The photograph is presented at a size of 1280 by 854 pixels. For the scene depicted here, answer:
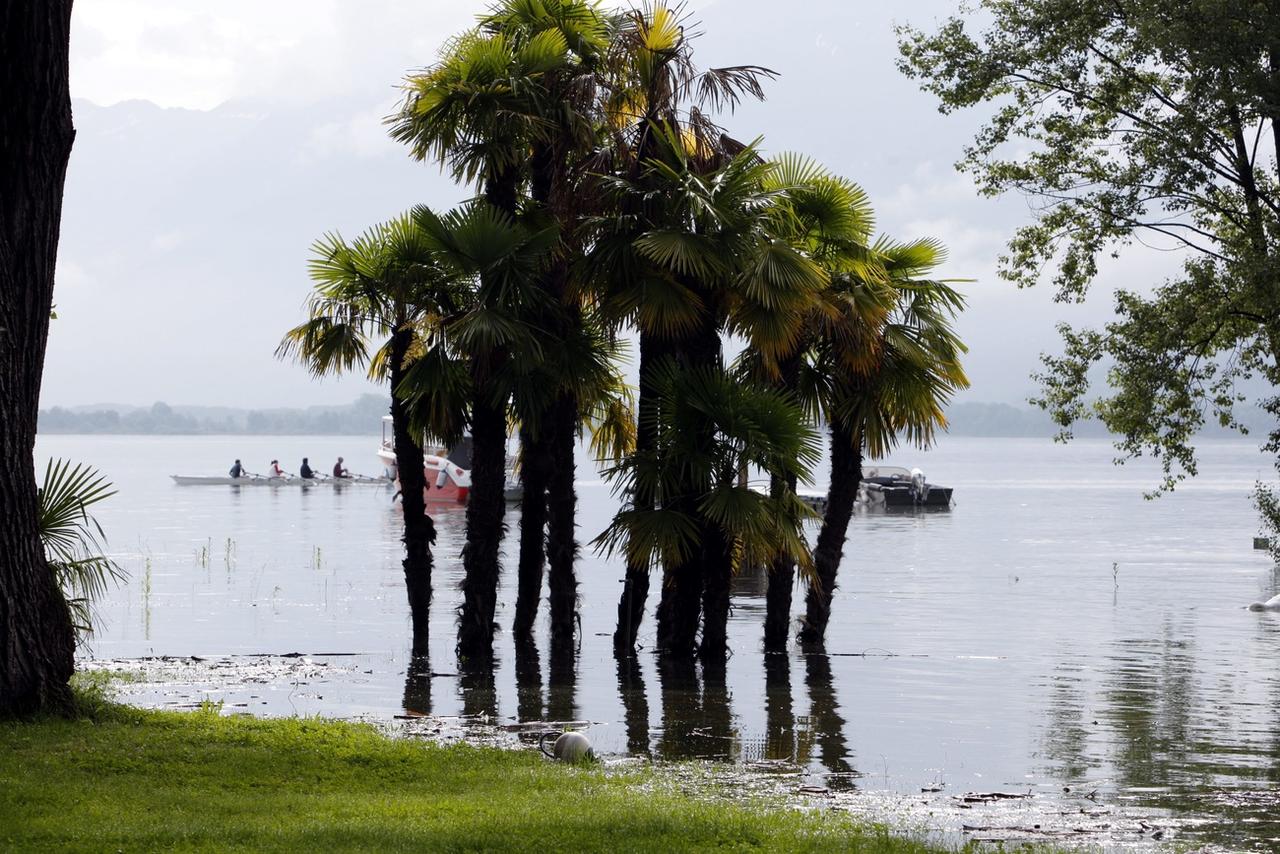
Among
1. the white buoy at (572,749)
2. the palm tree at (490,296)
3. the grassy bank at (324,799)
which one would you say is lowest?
the white buoy at (572,749)

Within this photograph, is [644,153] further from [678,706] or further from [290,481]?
[290,481]

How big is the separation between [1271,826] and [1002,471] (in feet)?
528

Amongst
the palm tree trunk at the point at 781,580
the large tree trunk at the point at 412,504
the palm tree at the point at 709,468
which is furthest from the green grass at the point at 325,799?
the large tree trunk at the point at 412,504

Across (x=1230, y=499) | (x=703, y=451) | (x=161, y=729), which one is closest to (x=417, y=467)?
(x=703, y=451)

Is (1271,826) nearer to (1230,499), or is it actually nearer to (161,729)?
(161,729)

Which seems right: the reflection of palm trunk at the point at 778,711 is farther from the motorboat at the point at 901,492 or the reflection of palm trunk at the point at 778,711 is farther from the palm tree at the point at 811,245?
the motorboat at the point at 901,492

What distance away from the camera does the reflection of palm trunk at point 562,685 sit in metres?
14.7

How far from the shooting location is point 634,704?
15219mm

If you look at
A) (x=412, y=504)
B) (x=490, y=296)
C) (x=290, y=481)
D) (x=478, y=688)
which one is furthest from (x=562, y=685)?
(x=290, y=481)

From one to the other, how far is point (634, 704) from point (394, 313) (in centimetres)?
538

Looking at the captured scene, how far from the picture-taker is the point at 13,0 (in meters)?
10.3

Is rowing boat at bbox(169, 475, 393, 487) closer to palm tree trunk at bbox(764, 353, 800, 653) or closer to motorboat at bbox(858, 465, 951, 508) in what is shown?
motorboat at bbox(858, 465, 951, 508)

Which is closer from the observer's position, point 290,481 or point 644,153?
point 644,153

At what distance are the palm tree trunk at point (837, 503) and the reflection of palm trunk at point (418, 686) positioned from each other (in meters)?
4.73
